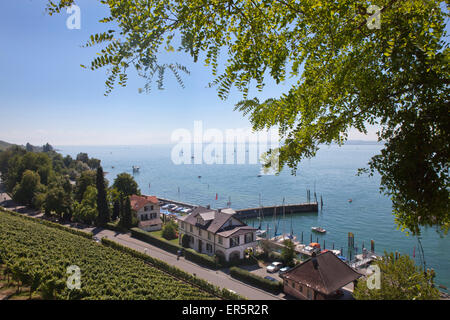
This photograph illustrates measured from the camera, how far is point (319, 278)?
68.1 feet

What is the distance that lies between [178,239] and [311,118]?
36.7 meters

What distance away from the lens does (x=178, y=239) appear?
36.8 metres

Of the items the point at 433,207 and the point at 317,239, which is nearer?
the point at 433,207

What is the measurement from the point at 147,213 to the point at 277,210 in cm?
3057

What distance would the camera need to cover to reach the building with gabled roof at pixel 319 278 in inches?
798

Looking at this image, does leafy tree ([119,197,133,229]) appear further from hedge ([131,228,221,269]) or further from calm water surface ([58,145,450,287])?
calm water surface ([58,145,450,287])

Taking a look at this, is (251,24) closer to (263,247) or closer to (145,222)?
(263,247)

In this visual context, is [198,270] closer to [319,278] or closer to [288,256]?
[288,256]

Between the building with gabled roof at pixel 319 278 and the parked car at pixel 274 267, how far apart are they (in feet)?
16.7

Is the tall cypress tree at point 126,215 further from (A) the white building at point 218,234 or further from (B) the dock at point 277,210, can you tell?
(B) the dock at point 277,210

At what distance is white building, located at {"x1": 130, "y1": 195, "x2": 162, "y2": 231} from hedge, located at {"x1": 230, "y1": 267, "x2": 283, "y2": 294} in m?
20.0

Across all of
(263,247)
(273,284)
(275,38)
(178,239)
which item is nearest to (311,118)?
(275,38)

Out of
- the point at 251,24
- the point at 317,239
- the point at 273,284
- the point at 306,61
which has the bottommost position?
the point at 317,239

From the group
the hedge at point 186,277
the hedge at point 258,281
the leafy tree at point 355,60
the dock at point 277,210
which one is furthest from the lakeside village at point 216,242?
the leafy tree at point 355,60
